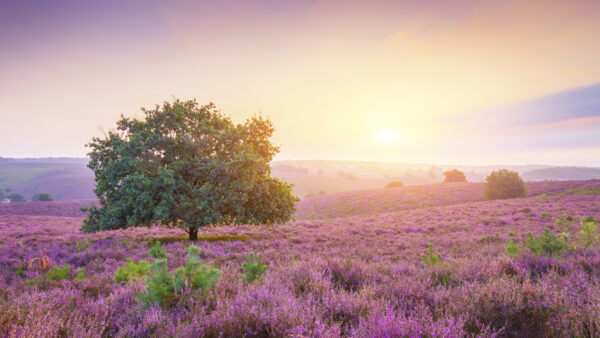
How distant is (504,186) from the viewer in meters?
41.2

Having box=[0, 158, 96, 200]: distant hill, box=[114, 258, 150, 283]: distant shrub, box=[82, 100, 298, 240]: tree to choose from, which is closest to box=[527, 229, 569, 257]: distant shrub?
box=[114, 258, 150, 283]: distant shrub

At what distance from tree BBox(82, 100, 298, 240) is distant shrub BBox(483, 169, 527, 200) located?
42.6 m

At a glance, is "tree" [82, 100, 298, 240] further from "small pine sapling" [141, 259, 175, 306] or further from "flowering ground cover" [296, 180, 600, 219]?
"flowering ground cover" [296, 180, 600, 219]

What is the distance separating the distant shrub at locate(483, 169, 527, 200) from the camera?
40.7 metres

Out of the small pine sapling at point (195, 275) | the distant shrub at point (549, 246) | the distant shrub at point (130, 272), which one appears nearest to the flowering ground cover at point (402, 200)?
the distant shrub at point (549, 246)

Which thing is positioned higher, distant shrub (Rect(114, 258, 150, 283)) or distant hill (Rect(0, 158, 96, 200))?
distant shrub (Rect(114, 258, 150, 283))

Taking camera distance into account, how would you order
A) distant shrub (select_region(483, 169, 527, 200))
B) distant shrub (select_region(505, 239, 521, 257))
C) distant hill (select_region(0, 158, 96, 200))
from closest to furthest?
distant shrub (select_region(505, 239, 521, 257)) → distant shrub (select_region(483, 169, 527, 200)) → distant hill (select_region(0, 158, 96, 200))

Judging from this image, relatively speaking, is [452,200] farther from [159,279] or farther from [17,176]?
[17,176]

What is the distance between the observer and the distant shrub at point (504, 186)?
1602 inches

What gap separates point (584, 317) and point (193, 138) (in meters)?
14.0

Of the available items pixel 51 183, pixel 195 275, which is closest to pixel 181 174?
pixel 195 275

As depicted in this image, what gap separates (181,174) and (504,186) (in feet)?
162

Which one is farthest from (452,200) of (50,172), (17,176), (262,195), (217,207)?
(17,176)

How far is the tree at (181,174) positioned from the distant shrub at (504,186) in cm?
4257
